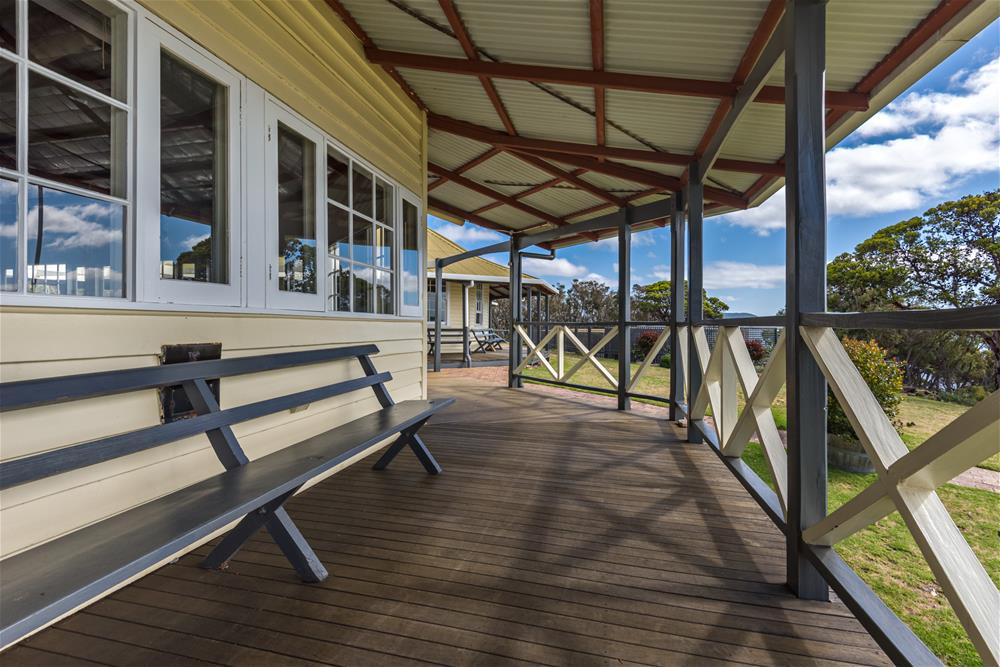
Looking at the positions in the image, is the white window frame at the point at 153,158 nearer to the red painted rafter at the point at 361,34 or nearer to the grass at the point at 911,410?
the red painted rafter at the point at 361,34

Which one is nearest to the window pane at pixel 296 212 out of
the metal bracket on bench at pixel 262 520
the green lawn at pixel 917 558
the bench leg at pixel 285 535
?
the metal bracket on bench at pixel 262 520

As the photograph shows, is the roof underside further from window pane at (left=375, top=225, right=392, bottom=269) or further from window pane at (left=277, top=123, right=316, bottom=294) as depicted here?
window pane at (left=375, top=225, right=392, bottom=269)

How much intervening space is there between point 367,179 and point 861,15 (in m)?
2.99

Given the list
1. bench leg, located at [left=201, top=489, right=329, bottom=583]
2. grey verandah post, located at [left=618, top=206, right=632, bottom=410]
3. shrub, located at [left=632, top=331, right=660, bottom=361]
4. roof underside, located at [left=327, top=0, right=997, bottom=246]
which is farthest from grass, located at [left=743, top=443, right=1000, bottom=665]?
shrub, located at [left=632, top=331, right=660, bottom=361]

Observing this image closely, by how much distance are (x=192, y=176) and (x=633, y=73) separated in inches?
99.8

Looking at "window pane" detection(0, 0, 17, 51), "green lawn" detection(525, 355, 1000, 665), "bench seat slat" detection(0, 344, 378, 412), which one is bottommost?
"green lawn" detection(525, 355, 1000, 665)

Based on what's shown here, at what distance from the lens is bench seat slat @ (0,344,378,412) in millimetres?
1227

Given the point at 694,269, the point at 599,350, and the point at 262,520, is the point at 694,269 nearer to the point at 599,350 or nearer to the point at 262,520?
the point at 599,350

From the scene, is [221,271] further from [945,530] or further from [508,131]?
[508,131]

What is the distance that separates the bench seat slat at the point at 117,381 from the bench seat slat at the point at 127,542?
0.38 metres

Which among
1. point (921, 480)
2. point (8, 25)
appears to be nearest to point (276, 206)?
point (8, 25)

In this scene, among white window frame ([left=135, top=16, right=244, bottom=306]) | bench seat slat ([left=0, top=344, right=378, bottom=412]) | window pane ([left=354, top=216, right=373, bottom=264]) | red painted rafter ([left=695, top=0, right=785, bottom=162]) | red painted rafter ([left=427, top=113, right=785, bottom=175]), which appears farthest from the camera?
red painted rafter ([left=427, top=113, right=785, bottom=175])

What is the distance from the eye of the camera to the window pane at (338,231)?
298 centimetres

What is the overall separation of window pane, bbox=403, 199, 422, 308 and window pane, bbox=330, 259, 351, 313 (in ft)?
3.27
